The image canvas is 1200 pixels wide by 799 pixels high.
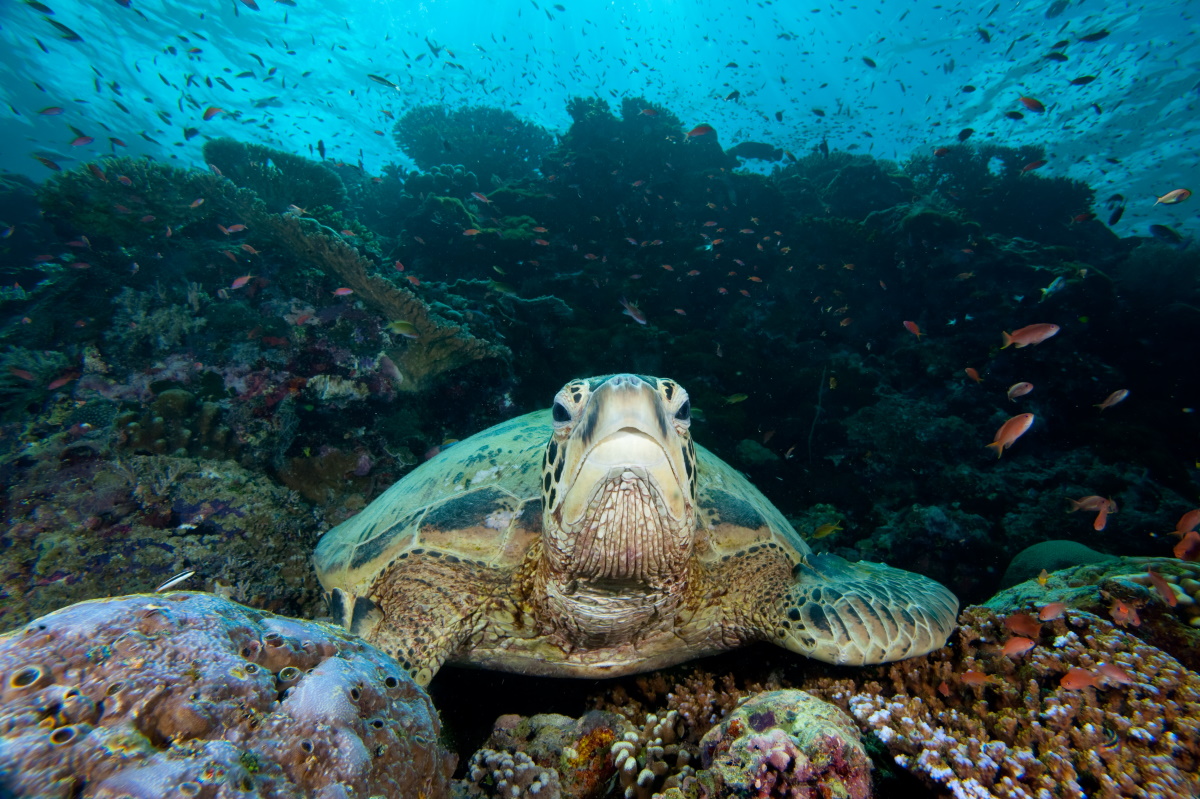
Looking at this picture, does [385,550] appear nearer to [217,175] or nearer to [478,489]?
[478,489]

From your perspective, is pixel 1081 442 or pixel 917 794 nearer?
pixel 917 794

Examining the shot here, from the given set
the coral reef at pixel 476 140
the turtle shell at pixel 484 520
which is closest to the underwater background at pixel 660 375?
the coral reef at pixel 476 140

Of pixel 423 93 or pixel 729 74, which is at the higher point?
pixel 729 74

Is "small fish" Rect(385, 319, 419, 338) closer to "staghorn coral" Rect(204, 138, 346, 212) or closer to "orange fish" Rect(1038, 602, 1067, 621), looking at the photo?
"orange fish" Rect(1038, 602, 1067, 621)

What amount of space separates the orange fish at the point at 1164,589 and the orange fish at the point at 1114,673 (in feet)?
1.74

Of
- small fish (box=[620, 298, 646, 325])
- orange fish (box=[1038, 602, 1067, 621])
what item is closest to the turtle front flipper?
orange fish (box=[1038, 602, 1067, 621])

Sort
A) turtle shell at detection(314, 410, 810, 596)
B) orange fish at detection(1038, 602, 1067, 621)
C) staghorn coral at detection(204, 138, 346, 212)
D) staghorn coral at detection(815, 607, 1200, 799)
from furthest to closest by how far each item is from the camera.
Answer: staghorn coral at detection(204, 138, 346, 212) → turtle shell at detection(314, 410, 810, 596) → orange fish at detection(1038, 602, 1067, 621) → staghorn coral at detection(815, 607, 1200, 799)

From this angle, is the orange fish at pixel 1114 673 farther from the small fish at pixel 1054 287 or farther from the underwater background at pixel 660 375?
the small fish at pixel 1054 287

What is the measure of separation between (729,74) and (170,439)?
155 feet

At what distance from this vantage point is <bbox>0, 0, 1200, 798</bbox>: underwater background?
167cm

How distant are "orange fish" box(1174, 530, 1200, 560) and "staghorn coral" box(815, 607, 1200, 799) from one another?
1.77 meters

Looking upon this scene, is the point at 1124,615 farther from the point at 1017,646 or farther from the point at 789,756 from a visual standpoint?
the point at 789,756

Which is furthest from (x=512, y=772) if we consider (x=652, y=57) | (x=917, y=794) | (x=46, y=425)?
(x=652, y=57)

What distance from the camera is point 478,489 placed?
2684 millimetres
